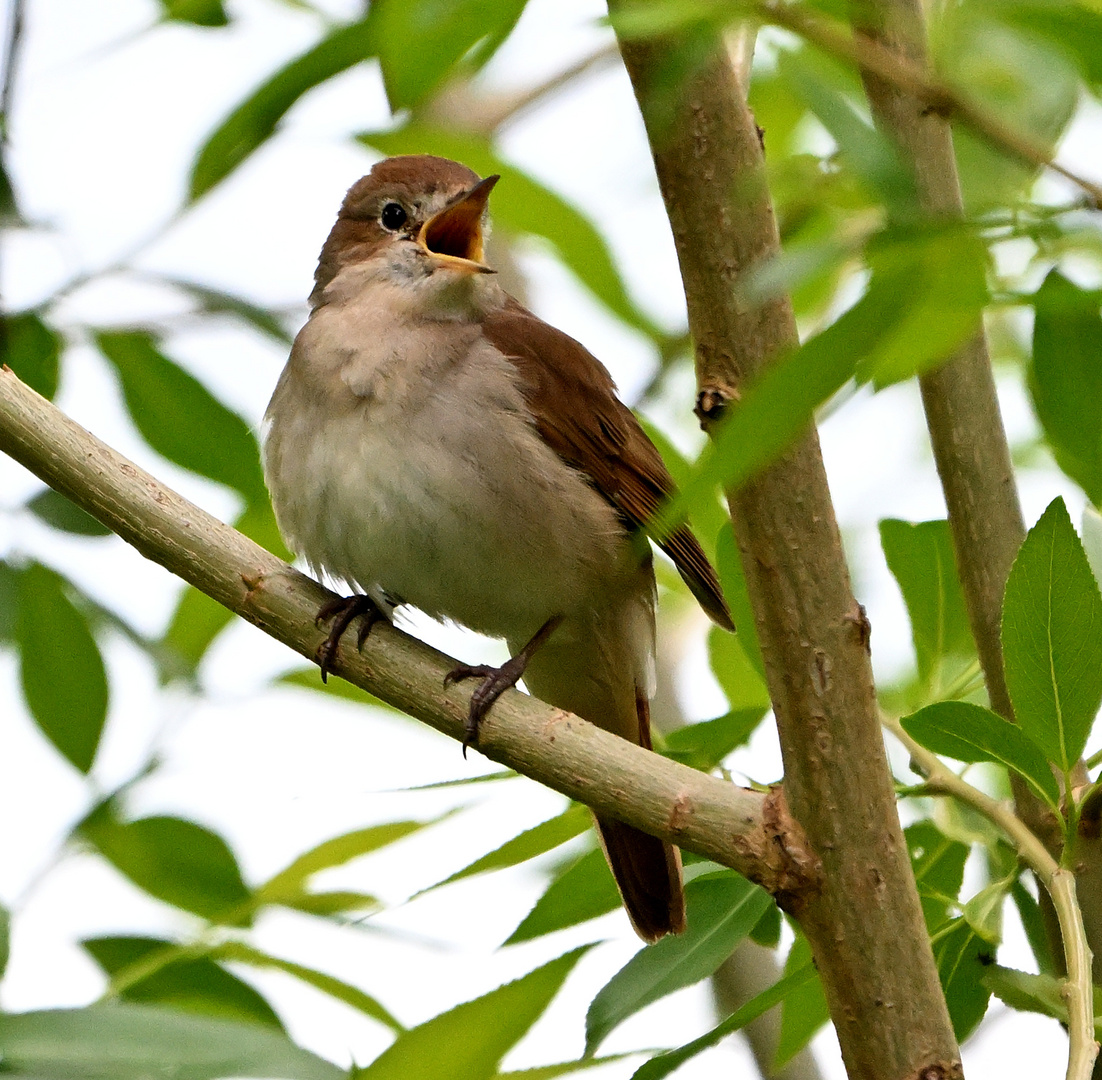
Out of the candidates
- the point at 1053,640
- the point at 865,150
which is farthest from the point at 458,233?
the point at 865,150

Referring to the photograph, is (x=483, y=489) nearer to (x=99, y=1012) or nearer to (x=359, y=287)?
(x=359, y=287)

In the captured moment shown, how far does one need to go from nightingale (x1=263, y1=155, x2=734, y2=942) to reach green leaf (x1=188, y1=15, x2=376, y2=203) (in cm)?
90

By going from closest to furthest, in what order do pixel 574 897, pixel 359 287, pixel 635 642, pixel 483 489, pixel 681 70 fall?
pixel 681 70, pixel 574 897, pixel 483 489, pixel 635 642, pixel 359 287

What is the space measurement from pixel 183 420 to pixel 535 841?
1.03 metres

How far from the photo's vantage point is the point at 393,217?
4.25 metres

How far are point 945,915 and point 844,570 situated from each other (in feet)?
2.41

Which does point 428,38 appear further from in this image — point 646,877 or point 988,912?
point 646,877

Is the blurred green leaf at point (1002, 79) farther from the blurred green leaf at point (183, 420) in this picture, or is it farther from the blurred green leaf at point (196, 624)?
the blurred green leaf at point (196, 624)

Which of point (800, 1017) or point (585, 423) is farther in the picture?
point (585, 423)

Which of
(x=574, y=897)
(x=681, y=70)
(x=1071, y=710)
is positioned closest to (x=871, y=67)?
(x=681, y=70)

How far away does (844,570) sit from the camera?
2236 millimetres

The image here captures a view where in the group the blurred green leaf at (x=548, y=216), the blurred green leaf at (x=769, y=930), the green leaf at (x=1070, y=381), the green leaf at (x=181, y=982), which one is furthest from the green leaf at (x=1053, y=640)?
the green leaf at (x=181, y=982)

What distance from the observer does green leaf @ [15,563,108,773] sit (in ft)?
9.11

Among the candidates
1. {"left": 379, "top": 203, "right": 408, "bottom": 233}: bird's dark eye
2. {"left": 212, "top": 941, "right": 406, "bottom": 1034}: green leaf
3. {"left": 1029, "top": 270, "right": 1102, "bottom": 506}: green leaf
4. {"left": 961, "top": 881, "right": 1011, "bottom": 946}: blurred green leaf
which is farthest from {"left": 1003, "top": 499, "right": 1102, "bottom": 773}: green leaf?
{"left": 379, "top": 203, "right": 408, "bottom": 233}: bird's dark eye
